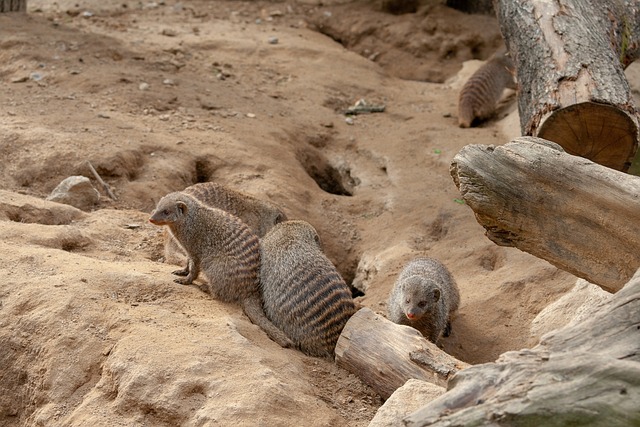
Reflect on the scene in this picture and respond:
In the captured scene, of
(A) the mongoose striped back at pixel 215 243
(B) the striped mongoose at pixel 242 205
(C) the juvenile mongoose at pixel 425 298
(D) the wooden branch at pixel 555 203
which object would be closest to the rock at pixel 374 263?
(C) the juvenile mongoose at pixel 425 298

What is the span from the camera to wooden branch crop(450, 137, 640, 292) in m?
2.73

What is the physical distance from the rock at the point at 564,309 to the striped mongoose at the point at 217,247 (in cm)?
120

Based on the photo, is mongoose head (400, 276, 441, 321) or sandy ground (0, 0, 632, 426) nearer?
sandy ground (0, 0, 632, 426)

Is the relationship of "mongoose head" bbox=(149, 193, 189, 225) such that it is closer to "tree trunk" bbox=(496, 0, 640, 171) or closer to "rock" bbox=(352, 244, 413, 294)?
"rock" bbox=(352, 244, 413, 294)

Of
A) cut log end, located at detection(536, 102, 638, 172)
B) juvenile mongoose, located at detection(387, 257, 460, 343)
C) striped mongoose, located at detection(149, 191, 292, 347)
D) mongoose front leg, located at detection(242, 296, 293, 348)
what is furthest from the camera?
juvenile mongoose, located at detection(387, 257, 460, 343)

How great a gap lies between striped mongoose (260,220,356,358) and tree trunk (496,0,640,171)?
114 centimetres

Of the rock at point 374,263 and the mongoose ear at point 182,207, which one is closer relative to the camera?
the mongoose ear at point 182,207

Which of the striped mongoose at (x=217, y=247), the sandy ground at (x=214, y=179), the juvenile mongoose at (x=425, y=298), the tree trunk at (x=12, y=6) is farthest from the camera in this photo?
the tree trunk at (x=12, y=6)

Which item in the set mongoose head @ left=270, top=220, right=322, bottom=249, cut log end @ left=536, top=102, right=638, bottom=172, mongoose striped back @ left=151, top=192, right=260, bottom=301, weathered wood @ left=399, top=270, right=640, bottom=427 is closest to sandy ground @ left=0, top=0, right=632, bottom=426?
mongoose striped back @ left=151, top=192, right=260, bottom=301

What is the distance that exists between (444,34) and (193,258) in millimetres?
4605

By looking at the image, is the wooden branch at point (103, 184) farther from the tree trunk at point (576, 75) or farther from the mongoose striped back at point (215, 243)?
the tree trunk at point (576, 75)

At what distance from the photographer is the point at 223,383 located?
2.87m

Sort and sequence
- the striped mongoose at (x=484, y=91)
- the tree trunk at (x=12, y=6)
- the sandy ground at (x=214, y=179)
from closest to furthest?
1. the sandy ground at (x=214, y=179)
2. the striped mongoose at (x=484, y=91)
3. the tree trunk at (x=12, y=6)

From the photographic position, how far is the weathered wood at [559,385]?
72.1 inches
